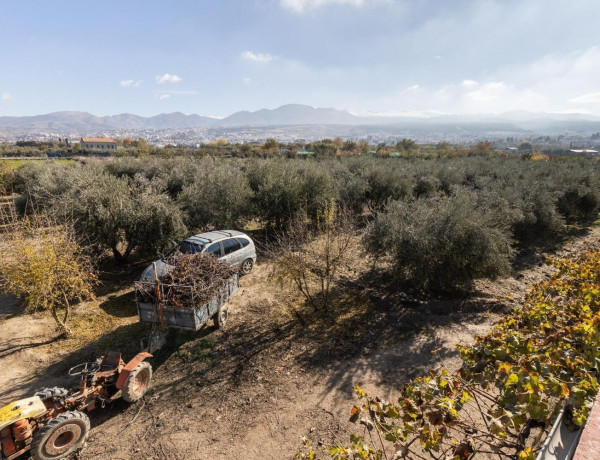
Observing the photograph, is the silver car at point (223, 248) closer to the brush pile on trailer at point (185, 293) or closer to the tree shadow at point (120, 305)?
the tree shadow at point (120, 305)

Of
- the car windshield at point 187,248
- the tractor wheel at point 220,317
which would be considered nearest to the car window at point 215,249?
the car windshield at point 187,248

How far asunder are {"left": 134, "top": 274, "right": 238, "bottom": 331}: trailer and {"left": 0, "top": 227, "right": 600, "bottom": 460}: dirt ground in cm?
107

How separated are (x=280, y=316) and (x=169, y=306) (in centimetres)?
354

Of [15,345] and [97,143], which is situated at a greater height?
[97,143]

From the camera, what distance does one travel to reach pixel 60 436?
516cm

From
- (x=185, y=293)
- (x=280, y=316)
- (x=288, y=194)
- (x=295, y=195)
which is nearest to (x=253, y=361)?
(x=280, y=316)

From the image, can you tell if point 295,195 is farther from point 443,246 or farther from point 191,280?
point 191,280

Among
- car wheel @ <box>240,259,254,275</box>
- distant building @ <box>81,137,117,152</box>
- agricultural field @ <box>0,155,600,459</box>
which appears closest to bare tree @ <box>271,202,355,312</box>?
agricultural field @ <box>0,155,600,459</box>

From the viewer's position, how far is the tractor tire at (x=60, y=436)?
4.88 meters

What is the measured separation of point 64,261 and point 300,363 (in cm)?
652

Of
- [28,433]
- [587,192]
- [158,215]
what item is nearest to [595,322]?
[28,433]

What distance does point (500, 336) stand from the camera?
3.20 metres

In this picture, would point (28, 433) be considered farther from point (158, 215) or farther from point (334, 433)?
point (158, 215)

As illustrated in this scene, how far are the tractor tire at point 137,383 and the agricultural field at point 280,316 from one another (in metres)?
0.25
